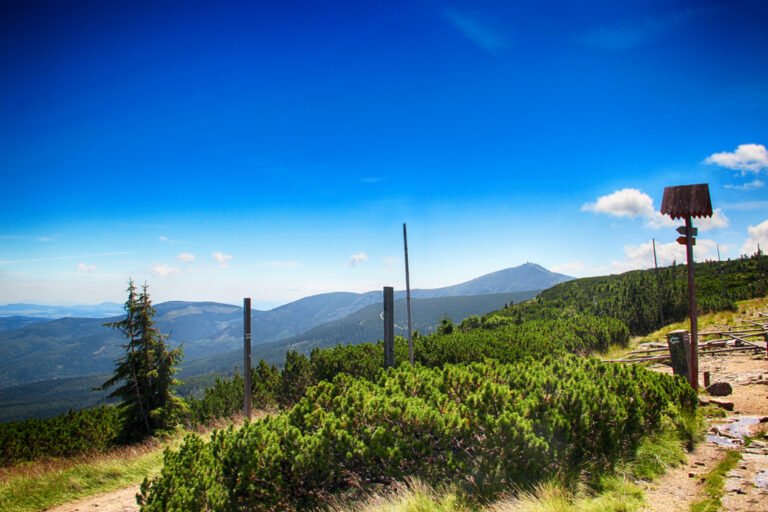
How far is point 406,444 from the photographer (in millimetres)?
5250

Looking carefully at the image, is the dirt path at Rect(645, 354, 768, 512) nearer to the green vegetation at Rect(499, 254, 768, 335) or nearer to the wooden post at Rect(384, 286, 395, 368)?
the wooden post at Rect(384, 286, 395, 368)

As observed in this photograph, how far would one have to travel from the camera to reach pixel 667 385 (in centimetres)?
673

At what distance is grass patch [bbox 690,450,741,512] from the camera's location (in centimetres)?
434

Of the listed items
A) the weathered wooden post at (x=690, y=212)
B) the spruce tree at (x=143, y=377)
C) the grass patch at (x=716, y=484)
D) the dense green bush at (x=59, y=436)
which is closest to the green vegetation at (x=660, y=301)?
the weathered wooden post at (x=690, y=212)

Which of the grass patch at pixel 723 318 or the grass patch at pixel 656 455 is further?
the grass patch at pixel 723 318

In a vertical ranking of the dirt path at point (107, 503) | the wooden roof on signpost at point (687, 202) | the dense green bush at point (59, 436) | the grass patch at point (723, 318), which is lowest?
the dense green bush at point (59, 436)

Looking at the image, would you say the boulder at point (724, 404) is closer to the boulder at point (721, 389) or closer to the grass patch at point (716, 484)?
the boulder at point (721, 389)

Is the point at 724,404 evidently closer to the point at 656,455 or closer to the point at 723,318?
the point at 656,455

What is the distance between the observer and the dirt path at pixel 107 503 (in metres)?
7.44

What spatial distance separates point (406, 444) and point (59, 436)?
810 inches

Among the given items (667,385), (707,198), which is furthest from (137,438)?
(707,198)

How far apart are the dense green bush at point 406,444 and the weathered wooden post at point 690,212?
13.2 ft

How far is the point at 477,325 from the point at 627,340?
17420 mm

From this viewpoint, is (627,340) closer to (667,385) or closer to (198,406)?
(667,385)
